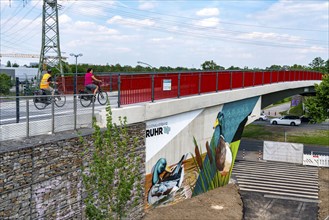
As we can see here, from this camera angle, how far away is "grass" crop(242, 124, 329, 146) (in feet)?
116

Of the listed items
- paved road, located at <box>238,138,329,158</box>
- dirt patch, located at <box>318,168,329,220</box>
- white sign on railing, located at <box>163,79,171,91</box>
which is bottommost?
dirt patch, located at <box>318,168,329,220</box>

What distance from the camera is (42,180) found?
8.99m

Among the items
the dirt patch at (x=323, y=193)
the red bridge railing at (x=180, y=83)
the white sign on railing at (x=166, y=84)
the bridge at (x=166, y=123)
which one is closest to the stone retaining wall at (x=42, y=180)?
the bridge at (x=166, y=123)

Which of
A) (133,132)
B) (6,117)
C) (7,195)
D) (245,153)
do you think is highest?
(6,117)

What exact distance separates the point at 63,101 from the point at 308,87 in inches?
1306

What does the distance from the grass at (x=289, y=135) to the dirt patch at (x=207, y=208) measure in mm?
18271

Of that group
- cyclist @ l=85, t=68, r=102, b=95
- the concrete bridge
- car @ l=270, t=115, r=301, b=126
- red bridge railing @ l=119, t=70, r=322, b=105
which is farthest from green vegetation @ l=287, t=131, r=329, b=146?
cyclist @ l=85, t=68, r=102, b=95

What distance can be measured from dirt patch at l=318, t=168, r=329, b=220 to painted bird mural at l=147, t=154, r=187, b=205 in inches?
256

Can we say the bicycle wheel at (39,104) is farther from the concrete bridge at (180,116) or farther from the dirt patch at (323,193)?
the dirt patch at (323,193)

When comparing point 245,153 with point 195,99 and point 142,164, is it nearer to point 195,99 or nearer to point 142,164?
point 195,99

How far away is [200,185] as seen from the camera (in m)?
17.7

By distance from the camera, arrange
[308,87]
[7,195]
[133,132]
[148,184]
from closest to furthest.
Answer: [7,195], [133,132], [148,184], [308,87]

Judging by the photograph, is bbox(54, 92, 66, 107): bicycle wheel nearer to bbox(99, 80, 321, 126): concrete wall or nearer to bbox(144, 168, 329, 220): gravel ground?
bbox(99, 80, 321, 126): concrete wall

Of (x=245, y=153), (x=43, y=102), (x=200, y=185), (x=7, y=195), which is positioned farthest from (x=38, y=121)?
(x=245, y=153)
